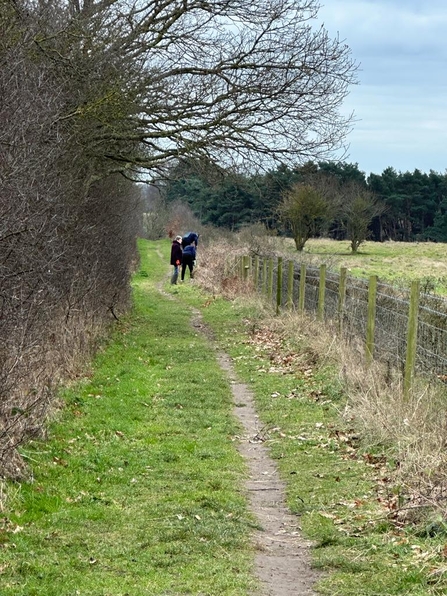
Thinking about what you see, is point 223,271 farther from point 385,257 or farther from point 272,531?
point 385,257

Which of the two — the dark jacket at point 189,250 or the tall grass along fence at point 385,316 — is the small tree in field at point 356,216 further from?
the tall grass along fence at point 385,316

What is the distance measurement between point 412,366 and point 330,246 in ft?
199

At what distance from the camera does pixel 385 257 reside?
63.2 meters

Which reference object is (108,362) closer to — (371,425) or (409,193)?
(371,425)

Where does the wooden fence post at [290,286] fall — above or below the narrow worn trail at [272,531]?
above

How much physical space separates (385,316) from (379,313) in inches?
14.8

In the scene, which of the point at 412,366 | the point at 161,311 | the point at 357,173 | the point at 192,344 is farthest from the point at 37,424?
the point at 357,173

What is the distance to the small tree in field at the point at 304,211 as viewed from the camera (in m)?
56.8

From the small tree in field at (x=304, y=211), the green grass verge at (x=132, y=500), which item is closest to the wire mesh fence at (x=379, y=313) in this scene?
the green grass verge at (x=132, y=500)

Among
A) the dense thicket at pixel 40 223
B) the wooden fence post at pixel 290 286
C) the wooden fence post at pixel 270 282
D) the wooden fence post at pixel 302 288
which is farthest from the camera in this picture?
the wooden fence post at pixel 270 282

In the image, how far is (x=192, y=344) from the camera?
19.5 metres

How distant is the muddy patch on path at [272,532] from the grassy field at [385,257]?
29237 millimetres

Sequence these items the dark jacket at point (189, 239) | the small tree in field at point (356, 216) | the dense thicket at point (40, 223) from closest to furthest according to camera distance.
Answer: the dense thicket at point (40, 223) → the dark jacket at point (189, 239) → the small tree in field at point (356, 216)

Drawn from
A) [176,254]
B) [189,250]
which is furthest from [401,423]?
[189,250]
